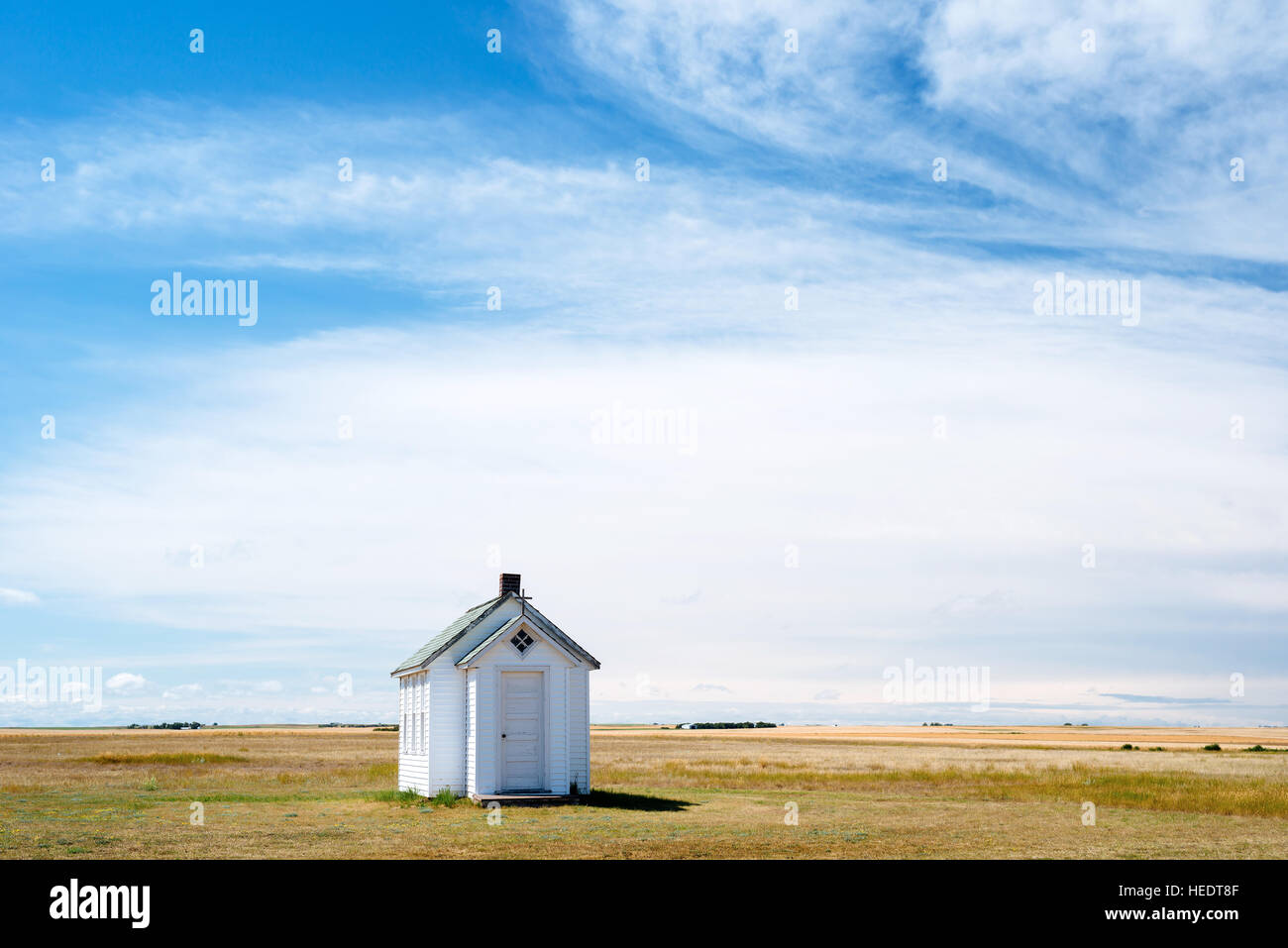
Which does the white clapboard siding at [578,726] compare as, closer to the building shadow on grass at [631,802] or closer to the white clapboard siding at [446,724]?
the building shadow on grass at [631,802]

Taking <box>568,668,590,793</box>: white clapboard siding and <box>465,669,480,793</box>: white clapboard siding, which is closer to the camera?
<box>465,669,480,793</box>: white clapboard siding

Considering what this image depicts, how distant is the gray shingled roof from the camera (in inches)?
1259

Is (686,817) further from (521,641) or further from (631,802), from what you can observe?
(521,641)

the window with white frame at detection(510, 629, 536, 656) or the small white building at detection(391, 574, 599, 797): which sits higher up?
the window with white frame at detection(510, 629, 536, 656)

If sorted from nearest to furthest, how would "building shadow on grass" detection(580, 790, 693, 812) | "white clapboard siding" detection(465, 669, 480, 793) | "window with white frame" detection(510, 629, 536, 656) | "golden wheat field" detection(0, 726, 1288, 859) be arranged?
"golden wheat field" detection(0, 726, 1288, 859) → "building shadow on grass" detection(580, 790, 693, 812) → "white clapboard siding" detection(465, 669, 480, 793) → "window with white frame" detection(510, 629, 536, 656)

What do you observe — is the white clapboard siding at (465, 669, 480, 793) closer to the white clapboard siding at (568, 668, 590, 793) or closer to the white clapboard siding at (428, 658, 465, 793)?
the white clapboard siding at (428, 658, 465, 793)

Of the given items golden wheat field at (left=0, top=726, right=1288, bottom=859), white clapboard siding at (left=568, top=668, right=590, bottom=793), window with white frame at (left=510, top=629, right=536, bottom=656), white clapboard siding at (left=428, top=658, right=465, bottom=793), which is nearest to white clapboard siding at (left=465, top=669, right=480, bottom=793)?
white clapboard siding at (left=428, top=658, right=465, bottom=793)

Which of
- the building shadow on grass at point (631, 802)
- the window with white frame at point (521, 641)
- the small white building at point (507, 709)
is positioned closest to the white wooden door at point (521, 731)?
the small white building at point (507, 709)

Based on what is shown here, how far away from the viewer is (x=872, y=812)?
29.5m

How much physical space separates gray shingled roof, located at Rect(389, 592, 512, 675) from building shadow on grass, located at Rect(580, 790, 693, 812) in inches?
213

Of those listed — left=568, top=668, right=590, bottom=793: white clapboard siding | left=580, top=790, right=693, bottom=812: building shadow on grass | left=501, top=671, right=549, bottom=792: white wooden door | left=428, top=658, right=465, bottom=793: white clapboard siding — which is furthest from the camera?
left=428, top=658, right=465, bottom=793: white clapboard siding
